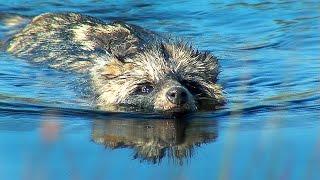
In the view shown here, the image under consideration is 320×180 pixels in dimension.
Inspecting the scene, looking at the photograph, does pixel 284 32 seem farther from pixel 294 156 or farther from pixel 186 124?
pixel 294 156

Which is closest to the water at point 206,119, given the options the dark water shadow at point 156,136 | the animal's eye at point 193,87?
the dark water shadow at point 156,136

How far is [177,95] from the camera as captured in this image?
9547 millimetres

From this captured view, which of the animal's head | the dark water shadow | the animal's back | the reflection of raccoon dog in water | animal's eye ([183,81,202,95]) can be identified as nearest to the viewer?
the dark water shadow

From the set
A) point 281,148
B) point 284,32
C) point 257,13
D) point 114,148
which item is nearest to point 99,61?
point 114,148

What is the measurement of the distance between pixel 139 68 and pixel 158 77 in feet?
1.12

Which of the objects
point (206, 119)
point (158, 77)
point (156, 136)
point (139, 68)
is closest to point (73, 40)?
point (139, 68)

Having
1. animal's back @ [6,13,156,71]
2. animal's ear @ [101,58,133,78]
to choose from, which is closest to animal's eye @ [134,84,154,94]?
animal's ear @ [101,58,133,78]

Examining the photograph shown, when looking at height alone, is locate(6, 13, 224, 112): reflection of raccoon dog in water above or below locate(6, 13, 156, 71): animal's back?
below

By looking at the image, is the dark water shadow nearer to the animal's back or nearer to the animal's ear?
the animal's ear

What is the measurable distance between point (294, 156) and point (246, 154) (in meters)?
0.37

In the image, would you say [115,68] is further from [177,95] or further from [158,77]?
[177,95]

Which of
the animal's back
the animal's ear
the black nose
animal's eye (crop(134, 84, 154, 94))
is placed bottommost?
the black nose

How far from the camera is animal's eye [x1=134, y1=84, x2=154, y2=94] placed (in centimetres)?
1026

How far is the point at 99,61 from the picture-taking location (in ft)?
36.3
